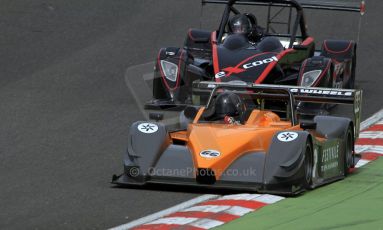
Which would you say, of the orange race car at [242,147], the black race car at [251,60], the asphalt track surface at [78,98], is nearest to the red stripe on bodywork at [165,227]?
the asphalt track surface at [78,98]

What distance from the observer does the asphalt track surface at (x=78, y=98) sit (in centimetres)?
1016

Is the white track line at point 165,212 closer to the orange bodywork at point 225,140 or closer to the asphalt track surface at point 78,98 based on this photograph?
the asphalt track surface at point 78,98

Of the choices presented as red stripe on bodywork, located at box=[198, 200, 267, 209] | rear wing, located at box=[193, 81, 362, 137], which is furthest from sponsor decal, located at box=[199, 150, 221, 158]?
rear wing, located at box=[193, 81, 362, 137]

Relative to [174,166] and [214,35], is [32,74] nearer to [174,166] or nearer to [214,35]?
[214,35]

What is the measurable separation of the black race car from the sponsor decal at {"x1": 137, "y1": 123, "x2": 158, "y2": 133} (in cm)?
397

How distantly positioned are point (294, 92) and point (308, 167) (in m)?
1.55

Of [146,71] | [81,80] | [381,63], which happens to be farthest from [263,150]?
[381,63]

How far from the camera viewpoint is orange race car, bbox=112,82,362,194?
34.4 feet

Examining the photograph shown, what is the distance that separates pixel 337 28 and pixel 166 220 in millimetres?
13597

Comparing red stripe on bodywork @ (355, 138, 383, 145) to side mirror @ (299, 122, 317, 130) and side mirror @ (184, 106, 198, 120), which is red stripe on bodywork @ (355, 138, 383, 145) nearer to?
side mirror @ (299, 122, 317, 130)

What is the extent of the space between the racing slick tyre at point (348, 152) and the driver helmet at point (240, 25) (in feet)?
15.5

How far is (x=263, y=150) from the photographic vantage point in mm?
10727

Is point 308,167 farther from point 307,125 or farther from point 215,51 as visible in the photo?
point 215,51

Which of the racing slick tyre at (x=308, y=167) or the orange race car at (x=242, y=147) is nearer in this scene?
the orange race car at (x=242, y=147)
